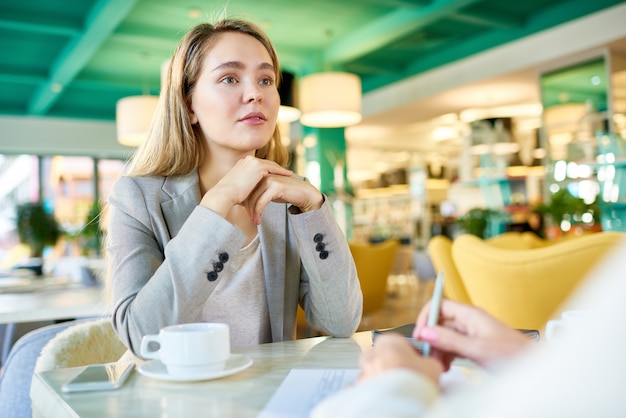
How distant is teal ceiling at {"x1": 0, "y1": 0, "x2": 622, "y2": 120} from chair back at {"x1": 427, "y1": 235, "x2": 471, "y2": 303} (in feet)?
11.1

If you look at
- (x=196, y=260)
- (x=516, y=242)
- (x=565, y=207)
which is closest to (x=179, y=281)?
(x=196, y=260)

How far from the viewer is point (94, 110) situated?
439 inches

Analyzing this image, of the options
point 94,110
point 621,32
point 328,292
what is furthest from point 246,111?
point 94,110

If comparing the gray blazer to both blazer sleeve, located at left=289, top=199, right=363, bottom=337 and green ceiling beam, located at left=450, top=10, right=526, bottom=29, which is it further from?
green ceiling beam, located at left=450, top=10, right=526, bottom=29

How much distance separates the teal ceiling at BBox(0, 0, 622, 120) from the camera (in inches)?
247

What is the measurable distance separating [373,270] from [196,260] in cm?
371

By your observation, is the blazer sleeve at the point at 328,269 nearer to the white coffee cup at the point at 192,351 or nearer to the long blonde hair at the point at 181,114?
the long blonde hair at the point at 181,114

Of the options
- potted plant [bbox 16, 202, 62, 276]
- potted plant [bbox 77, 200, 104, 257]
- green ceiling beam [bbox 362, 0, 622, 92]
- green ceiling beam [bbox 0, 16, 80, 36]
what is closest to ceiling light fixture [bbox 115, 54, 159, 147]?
potted plant [bbox 77, 200, 104, 257]

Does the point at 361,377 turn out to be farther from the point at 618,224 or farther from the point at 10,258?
the point at 618,224

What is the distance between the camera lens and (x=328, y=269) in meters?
1.26

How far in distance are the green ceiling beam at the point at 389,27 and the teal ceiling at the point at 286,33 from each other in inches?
0.5

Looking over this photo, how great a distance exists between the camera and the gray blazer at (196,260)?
3.40 ft

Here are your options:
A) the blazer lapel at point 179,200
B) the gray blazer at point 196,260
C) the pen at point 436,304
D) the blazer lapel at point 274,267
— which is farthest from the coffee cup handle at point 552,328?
the blazer lapel at point 179,200

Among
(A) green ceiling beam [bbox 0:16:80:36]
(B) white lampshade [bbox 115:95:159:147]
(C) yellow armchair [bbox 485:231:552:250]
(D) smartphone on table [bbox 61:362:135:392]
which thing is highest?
(A) green ceiling beam [bbox 0:16:80:36]
